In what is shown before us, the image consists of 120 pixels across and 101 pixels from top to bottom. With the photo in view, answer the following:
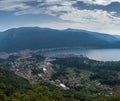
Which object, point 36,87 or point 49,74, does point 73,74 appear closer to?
point 49,74

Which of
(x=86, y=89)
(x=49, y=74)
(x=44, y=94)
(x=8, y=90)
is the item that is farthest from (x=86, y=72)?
(x=44, y=94)

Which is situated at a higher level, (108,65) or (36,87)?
(36,87)

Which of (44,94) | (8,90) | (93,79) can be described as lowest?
(93,79)

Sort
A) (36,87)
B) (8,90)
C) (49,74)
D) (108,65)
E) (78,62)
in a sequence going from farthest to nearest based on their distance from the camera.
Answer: (78,62) < (108,65) < (49,74) < (8,90) < (36,87)

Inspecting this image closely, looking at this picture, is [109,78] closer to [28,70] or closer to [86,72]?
[86,72]

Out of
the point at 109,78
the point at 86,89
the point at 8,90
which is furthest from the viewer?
the point at 109,78

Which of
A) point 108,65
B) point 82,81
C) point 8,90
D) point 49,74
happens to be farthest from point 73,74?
point 8,90

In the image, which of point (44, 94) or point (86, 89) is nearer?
point (44, 94)

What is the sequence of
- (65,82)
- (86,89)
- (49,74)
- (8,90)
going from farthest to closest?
(49,74) → (65,82) → (86,89) → (8,90)

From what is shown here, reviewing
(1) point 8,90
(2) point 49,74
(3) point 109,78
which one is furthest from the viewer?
(2) point 49,74
